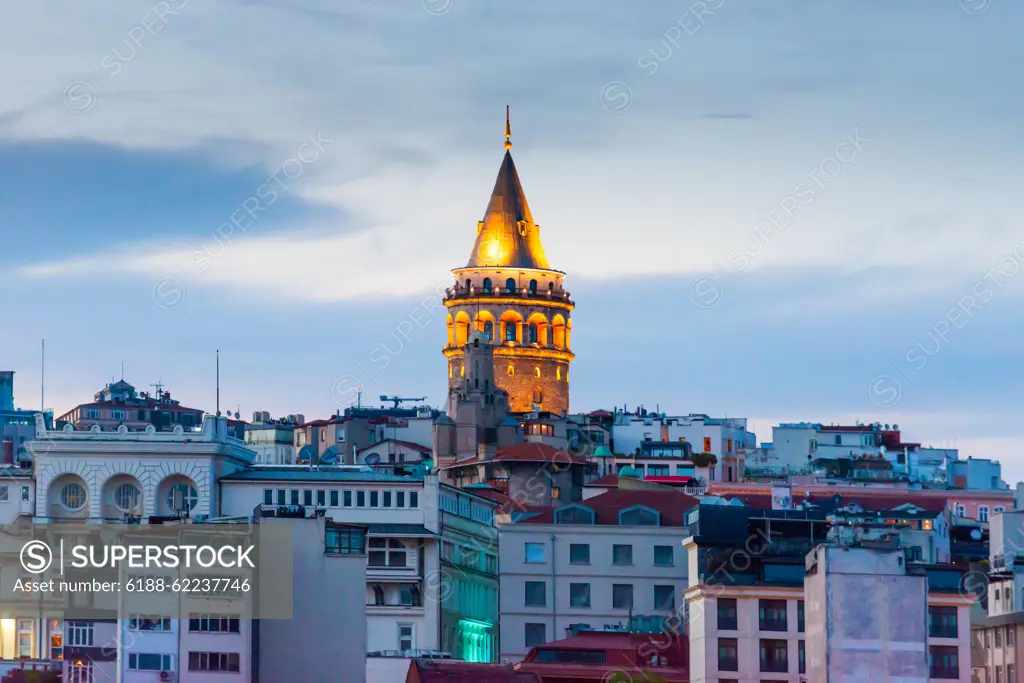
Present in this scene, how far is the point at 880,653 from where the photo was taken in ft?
315

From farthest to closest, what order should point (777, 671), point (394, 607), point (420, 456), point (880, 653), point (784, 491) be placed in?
point (420, 456) → point (784, 491) → point (394, 607) → point (777, 671) → point (880, 653)

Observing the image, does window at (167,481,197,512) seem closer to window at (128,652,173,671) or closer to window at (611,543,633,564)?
window at (611,543,633,564)

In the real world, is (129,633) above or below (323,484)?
below

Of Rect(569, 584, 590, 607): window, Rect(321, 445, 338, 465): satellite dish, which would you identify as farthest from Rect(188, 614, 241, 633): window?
→ Rect(321, 445, 338, 465): satellite dish

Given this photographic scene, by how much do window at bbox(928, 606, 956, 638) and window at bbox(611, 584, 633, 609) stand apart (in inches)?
1056

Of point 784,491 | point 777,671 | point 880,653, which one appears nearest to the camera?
point 880,653

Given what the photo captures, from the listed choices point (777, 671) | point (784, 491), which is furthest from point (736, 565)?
point (784, 491)

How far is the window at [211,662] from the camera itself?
96812mm

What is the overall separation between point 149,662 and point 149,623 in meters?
1.38

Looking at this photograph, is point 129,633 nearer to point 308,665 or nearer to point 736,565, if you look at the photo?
point 308,665

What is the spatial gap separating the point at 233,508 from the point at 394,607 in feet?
30.1

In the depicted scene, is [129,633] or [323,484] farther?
[323,484]

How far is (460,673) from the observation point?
97.9 meters

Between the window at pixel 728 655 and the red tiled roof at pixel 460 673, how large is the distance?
22.7 ft
